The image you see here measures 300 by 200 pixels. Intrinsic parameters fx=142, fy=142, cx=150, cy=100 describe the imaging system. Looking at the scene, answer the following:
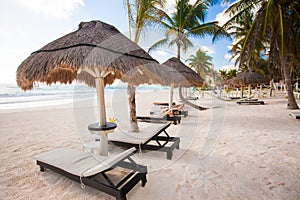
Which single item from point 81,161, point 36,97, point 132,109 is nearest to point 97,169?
point 81,161

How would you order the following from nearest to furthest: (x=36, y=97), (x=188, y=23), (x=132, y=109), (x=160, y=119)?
(x=132, y=109), (x=160, y=119), (x=188, y=23), (x=36, y=97)

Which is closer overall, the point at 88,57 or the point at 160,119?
the point at 88,57

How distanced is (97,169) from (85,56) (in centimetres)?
155

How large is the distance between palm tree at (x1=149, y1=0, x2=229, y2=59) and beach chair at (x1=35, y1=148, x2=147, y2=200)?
802cm

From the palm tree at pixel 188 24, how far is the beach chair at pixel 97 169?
8.02m

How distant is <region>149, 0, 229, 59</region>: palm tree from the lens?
27.5 ft

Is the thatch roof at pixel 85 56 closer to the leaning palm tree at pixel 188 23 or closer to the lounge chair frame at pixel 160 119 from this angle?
the lounge chair frame at pixel 160 119

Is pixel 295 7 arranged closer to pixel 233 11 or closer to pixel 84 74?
pixel 233 11

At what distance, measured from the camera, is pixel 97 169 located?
5.78 ft

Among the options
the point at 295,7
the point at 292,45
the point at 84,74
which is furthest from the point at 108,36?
the point at 292,45

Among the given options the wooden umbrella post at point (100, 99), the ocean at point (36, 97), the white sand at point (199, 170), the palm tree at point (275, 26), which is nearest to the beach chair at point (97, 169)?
the white sand at point (199, 170)

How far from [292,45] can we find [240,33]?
7.99 m

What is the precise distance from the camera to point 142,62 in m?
2.56

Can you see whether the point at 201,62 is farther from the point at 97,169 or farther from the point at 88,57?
the point at 97,169
